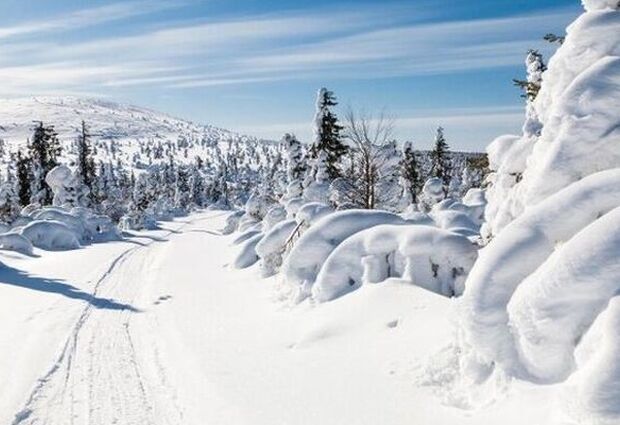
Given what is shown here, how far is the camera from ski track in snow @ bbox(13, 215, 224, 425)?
7.98 m

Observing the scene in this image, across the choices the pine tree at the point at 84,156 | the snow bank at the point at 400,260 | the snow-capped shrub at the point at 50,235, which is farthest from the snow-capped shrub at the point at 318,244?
the pine tree at the point at 84,156

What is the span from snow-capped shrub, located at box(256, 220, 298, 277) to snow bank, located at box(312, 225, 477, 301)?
5493mm

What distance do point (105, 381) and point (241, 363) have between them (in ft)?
6.99

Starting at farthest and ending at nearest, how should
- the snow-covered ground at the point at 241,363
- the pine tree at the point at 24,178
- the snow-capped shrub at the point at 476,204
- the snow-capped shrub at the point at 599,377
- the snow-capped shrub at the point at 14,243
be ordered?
the pine tree at the point at 24,178 → the snow-capped shrub at the point at 476,204 → the snow-capped shrub at the point at 14,243 → the snow-covered ground at the point at 241,363 → the snow-capped shrub at the point at 599,377

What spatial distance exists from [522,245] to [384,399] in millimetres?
2560

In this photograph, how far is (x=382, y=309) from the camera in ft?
34.8

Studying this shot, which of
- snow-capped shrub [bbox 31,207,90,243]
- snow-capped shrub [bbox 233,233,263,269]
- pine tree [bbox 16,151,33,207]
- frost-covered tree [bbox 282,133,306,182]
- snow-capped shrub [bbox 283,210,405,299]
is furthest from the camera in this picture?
pine tree [bbox 16,151,33,207]

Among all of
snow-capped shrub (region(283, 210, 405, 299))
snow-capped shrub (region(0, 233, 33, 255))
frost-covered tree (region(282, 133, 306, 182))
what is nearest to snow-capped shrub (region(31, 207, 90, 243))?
snow-capped shrub (region(0, 233, 33, 255))

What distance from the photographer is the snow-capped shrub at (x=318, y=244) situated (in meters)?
14.2

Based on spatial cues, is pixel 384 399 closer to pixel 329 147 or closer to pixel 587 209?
pixel 587 209

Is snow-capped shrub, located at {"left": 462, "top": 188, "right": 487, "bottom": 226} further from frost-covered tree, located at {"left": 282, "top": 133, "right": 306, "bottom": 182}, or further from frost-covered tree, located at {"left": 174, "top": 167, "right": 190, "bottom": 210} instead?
frost-covered tree, located at {"left": 174, "top": 167, "right": 190, "bottom": 210}

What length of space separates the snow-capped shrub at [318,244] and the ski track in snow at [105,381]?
3.39 metres

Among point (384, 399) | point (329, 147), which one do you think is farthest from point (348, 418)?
point (329, 147)

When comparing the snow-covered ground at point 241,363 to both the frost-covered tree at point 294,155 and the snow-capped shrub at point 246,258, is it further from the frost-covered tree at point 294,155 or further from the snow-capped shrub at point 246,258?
the frost-covered tree at point 294,155
